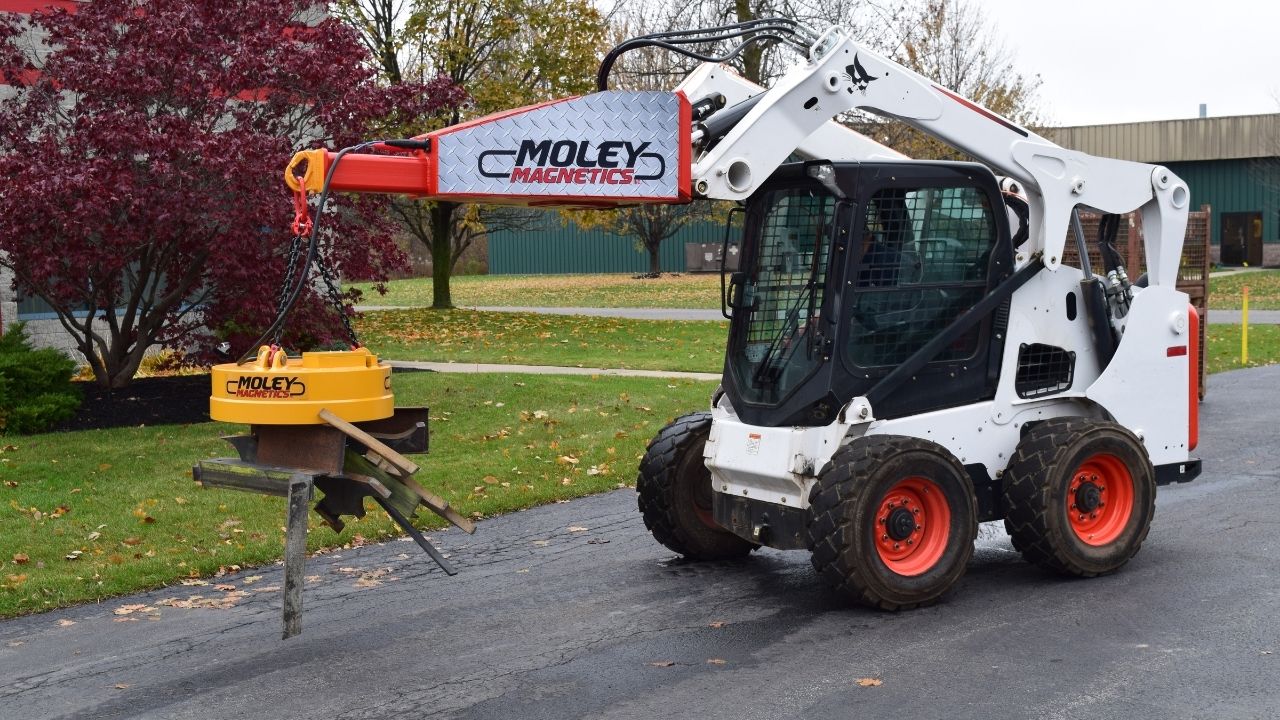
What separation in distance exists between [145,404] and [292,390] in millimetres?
8700

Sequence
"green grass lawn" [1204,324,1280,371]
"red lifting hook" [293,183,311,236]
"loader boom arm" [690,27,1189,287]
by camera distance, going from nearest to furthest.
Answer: "red lifting hook" [293,183,311,236], "loader boom arm" [690,27,1189,287], "green grass lawn" [1204,324,1280,371]

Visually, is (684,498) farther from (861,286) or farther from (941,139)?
(941,139)

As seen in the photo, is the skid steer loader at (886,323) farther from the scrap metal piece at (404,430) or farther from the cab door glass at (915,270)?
the scrap metal piece at (404,430)

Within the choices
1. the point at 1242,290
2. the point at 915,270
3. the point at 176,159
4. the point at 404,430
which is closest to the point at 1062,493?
the point at 915,270

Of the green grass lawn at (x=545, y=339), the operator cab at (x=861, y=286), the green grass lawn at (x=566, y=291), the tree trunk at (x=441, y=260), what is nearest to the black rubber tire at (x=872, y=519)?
the operator cab at (x=861, y=286)

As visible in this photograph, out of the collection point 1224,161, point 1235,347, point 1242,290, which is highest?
point 1224,161

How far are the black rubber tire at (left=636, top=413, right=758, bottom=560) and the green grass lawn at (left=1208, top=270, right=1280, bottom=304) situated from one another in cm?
2433

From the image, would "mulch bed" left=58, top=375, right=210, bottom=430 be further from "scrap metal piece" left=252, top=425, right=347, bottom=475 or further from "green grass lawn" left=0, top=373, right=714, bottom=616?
"scrap metal piece" left=252, top=425, right=347, bottom=475

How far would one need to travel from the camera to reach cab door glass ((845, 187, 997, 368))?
23.4ft

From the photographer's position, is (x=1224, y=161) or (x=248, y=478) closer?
(x=248, y=478)

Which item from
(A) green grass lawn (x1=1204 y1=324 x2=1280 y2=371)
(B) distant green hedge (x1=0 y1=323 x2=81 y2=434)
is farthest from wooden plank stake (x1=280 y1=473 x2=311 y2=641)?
(A) green grass lawn (x1=1204 y1=324 x2=1280 y2=371)

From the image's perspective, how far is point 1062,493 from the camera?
23.4ft

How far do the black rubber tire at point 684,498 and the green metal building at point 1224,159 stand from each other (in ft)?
135

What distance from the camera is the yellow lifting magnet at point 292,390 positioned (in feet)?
19.4
